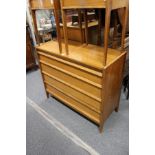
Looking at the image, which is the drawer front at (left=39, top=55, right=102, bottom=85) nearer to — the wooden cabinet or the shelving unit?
the shelving unit

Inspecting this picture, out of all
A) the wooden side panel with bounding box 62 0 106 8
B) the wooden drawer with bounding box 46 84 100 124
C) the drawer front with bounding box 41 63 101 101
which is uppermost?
the wooden side panel with bounding box 62 0 106 8

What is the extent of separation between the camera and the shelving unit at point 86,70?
1168 millimetres

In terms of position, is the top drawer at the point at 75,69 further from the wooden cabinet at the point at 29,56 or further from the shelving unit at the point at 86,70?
the wooden cabinet at the point at 29,56

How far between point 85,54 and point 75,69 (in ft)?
0.61

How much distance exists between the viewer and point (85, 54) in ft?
4.71

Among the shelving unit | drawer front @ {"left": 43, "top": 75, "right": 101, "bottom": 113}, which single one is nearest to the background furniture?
the shelving unit

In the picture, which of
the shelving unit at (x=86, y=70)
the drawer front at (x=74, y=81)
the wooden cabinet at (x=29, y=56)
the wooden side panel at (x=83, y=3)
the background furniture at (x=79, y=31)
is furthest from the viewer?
the wooden cabinet at (x=29, y=56)

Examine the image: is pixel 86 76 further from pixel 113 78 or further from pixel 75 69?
pixel 113 78

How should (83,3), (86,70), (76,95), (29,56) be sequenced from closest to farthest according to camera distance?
1. (83,3)
2. (86,70)
3. (76,95)
4. (29,56)

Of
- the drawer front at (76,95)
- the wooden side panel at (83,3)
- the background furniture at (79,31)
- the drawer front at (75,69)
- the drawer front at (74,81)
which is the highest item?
the wooden side panel at (83,3)

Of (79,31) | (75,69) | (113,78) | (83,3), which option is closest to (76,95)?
(75,69)

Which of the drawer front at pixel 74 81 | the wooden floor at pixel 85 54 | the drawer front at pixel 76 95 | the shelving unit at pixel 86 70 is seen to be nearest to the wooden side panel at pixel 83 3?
the shelving unit at pixel 86 70

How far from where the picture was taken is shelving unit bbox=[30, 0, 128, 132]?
117 cm
